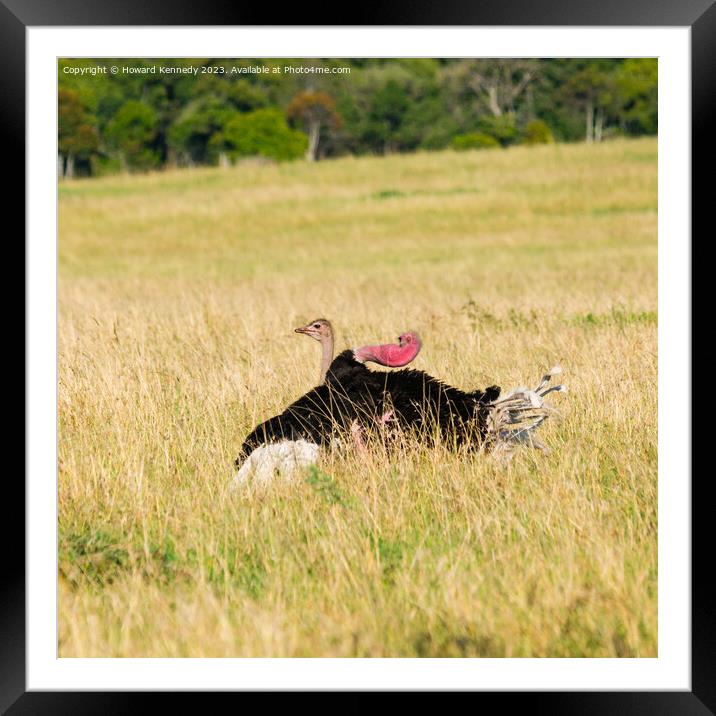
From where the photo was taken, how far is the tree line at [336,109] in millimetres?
53625

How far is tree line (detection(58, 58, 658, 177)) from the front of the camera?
5362 centimetres

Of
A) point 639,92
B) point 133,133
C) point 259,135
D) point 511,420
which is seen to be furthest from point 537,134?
point 511,420

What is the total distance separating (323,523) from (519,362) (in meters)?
4.20

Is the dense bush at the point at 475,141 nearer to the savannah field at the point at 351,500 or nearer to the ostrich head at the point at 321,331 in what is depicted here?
the savannah field at the point at 351,500

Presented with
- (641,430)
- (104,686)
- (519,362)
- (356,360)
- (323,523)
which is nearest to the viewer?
(104,686)

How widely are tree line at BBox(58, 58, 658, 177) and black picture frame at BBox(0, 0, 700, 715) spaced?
47.3 meters

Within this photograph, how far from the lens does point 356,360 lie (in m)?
5.45

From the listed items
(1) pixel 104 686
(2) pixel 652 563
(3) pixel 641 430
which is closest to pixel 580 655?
(2) pixel 652 563
